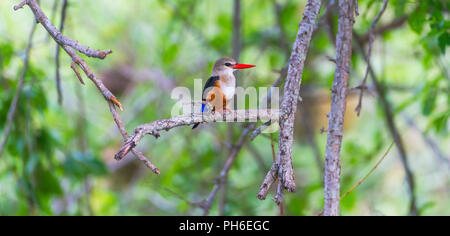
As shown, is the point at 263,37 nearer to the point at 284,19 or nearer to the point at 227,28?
the point at 284,19

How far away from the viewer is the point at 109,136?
6348mm

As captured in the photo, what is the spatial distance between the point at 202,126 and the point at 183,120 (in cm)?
337

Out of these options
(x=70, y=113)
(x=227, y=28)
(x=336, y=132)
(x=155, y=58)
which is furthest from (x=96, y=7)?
(x=336, y=132)

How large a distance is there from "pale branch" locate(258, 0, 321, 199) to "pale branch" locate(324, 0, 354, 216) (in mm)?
293

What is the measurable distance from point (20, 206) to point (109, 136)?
7.29ft

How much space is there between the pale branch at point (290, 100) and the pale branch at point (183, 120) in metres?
0.07

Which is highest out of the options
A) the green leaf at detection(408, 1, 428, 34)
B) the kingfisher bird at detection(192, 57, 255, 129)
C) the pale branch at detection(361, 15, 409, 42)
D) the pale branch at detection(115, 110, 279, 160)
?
the pale branch at detection(361, 15, 409, 42)

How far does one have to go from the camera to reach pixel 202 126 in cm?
504

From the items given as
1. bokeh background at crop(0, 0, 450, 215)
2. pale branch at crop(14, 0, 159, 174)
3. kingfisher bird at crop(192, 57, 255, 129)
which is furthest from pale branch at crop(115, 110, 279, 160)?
bokeh background at crop(0, 0, 450, 215)

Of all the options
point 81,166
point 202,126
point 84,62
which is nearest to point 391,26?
point 202,126

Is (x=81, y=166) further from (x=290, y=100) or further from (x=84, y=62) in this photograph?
(x=290, y=100)

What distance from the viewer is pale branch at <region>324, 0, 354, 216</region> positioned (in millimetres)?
1942

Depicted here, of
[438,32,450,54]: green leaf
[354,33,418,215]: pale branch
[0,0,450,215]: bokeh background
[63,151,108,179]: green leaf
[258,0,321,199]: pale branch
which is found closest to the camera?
[258,0,321,199]: pale branch

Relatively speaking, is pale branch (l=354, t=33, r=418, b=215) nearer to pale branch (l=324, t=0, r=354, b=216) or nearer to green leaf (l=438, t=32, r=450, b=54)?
green leaf (l=438, t=32, r=450, b=54)
